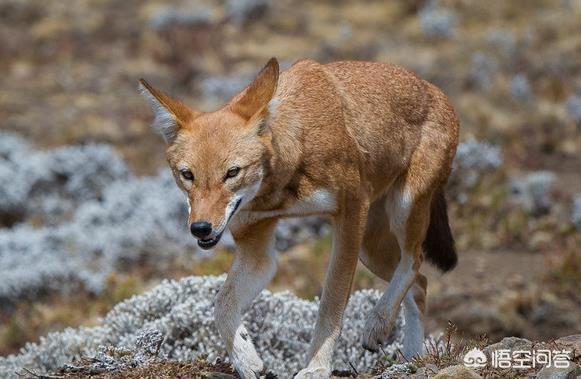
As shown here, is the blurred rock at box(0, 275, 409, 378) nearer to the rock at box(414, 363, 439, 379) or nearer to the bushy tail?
the bushy tail

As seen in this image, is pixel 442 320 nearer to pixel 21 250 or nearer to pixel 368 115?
pixel 368 115

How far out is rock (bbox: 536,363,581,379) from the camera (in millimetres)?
5434

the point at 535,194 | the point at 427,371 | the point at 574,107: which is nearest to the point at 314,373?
the point at 427,371

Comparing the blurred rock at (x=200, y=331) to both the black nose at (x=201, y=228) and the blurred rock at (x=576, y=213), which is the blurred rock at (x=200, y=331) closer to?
the black nose at (x=201, y=228)

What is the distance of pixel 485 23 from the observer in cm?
2191

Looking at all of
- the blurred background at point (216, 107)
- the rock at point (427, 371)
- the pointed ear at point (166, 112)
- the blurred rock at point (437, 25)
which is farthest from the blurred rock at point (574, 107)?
the pointed ear at point (166, 112)

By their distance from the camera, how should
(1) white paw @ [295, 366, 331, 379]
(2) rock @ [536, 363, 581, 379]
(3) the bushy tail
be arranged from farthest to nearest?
(3) the bushy tail, (1) white paw @ [295, 366, 331, 379], (2) rock @ [536, 363, 581, 379]

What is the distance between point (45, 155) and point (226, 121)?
988 cm

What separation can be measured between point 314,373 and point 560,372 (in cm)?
Answer: 152

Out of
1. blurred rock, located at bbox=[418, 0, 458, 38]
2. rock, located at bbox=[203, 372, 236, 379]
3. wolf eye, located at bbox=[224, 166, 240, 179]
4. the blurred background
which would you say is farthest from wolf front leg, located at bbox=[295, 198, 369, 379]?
blurred rock, located at bbox=[418, 0, 458, 38]

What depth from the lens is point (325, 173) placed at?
637 cm

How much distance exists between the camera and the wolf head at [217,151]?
18.5 feet

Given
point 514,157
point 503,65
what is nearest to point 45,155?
point 514,157

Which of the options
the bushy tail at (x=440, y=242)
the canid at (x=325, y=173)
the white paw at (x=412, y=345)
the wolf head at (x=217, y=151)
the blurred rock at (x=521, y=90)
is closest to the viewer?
the wolf head at (x=217, y=151)
